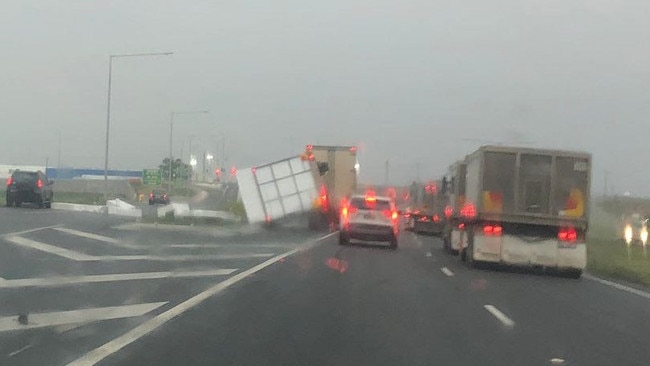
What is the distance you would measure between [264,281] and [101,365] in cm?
949

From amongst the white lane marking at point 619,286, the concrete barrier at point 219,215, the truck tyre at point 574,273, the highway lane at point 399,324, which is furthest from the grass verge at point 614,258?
the concrete barrier at point 219,215

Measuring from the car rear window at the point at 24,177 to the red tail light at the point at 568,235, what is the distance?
33.0 meters

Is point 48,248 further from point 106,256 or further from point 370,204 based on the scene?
point 370,204

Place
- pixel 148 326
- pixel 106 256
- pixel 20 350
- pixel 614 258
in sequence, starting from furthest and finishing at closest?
1. pixel 614 258
2. pixel 106 256
3. pixel 148 326
4. pixel 20 350

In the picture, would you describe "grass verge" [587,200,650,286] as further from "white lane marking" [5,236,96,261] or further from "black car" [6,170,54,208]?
"black car" [6,170,54,208]

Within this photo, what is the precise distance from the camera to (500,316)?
47.3 feet

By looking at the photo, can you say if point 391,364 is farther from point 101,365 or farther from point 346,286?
point 346,286

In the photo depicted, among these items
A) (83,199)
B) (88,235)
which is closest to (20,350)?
(88,235)

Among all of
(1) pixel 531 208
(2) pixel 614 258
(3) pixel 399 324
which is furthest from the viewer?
(2) pixel 614 258

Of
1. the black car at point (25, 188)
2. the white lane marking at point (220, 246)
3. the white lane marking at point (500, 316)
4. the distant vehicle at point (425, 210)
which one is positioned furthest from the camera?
the black car at point (25, 188)

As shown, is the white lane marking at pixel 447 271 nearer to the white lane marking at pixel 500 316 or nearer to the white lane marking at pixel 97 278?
the white lane marking at pixel 97 278

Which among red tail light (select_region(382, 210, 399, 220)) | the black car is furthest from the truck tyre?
the black car

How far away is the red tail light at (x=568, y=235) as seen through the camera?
24.1 m

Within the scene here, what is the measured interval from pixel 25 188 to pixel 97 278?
33.9 meters
